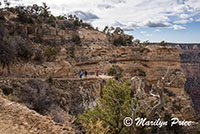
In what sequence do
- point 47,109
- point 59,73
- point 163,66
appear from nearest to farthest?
1. point 47,109
2. point 59,73
3. point 163,66

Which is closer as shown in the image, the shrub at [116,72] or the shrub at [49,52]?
the shrub at [49,52]

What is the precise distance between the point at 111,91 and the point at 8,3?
30.9 meters

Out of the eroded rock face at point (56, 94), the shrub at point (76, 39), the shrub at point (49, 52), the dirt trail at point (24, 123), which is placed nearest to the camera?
the dirt trail at point (24, 123)

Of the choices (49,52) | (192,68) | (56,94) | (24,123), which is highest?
(49,52)

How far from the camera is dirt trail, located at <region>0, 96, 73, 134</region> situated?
466 centimetres

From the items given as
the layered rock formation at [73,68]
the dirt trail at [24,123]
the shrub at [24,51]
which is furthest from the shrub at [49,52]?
the dirt trail at [24,123]

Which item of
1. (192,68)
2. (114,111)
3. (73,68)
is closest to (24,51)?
(73,68)

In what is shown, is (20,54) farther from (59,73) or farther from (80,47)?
(80,47)

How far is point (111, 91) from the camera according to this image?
8648 mm

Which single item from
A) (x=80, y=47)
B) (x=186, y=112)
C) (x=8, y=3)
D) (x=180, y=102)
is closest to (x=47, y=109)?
(x=80, y=47)

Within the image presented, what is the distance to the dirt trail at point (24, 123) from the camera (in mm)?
4664

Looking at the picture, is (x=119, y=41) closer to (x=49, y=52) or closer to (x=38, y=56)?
(x=49, y=52)

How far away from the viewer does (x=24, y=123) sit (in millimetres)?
5027

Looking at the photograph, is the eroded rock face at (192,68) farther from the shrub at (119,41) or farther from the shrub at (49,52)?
the shrub at (49,52)
